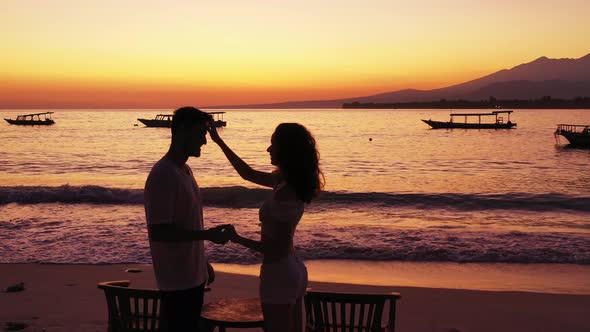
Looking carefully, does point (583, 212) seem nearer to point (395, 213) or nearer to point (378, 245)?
point (395, 213)

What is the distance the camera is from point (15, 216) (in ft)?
55.2

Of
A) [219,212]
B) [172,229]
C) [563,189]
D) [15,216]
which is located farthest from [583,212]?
[172,229]

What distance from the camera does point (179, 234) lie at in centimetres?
313

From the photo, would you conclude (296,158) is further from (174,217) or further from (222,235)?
(174,217)

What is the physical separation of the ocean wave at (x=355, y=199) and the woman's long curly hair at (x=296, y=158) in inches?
685

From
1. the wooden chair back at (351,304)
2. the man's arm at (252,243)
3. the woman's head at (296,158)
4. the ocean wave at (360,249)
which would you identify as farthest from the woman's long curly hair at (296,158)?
the ocean wave at (360,249)

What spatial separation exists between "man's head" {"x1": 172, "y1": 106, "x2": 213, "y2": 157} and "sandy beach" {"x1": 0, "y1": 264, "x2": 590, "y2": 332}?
403 centimetres

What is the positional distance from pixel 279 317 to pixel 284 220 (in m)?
0.57

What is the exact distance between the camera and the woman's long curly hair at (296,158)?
3135 millimetres

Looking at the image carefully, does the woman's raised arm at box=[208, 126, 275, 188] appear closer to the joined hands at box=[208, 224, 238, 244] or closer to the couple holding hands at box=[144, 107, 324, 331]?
the couple holding hands at box=[144, 107, 324, 331]

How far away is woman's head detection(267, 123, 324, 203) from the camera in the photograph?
10.3 feet

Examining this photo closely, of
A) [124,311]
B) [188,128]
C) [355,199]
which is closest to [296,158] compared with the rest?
[188,128]

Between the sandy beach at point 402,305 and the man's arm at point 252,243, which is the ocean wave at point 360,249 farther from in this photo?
the man's arm at point 252,243

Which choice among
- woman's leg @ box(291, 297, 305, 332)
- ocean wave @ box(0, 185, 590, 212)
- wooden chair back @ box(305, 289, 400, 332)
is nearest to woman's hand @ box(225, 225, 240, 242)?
woman's leg @ box(291, 297, 305, 332)
